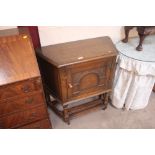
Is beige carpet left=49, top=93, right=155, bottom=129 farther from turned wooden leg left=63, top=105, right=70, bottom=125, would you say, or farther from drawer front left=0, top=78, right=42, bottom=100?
drawer front left=0, top=78, right=42, bottom=100

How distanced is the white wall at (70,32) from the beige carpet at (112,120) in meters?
0.86

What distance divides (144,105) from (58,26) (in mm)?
1306

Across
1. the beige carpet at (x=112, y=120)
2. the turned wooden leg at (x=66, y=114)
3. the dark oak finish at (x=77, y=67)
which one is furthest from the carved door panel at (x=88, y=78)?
the beige carpet at (x=112, y=120)

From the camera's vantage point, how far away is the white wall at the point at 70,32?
1.42 m

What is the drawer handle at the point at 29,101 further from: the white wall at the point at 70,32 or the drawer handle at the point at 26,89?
the white wall at the point at 70,32

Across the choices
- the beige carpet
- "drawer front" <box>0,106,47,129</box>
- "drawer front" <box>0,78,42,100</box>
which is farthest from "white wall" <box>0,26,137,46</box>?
the beige carpet

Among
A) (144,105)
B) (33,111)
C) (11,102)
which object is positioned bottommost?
(144,105)

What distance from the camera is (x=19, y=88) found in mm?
1085

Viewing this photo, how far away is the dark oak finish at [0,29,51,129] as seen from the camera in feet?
3.42

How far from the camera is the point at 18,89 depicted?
109 cm

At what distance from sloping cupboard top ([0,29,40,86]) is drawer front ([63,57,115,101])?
0.30 metres
